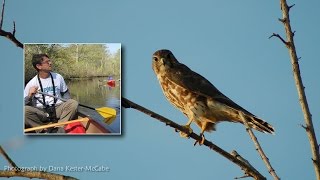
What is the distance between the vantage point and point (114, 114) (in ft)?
16.7

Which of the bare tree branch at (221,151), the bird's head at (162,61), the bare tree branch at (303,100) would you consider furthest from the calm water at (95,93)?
the bare tree branch at (303,100)

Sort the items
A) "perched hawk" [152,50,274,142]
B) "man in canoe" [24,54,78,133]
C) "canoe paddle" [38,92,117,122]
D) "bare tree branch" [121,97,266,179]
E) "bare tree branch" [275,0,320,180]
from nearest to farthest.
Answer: "bare tree branch" [275,0,320,180], "bare tree branch" [121,97,266,179], "perched hawk" [152,50,274,142], "canoe paddle" [38,92,117,122], "man in canoe" [24,54,78,133]

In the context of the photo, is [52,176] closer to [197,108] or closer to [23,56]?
[197,108]

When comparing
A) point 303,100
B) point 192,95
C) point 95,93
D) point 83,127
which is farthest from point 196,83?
point 83,127

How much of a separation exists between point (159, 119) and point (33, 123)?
13.8 ft

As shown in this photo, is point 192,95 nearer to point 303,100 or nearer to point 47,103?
point 303,100

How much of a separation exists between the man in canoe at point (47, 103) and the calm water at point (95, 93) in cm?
9

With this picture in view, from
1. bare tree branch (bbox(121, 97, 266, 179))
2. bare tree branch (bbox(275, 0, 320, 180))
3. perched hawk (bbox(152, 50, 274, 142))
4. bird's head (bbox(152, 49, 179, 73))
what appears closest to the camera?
bare tree branch (bbox(275, 0, 320, 180))

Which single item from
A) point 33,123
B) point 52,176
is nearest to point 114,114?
point 33,123

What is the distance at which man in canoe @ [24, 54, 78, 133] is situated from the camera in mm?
5230

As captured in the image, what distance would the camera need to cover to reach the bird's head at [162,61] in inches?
117

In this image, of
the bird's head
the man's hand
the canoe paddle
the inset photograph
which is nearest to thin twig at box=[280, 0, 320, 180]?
the bird's head

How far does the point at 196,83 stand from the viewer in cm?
287

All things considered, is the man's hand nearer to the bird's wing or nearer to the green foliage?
the green foliage
